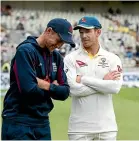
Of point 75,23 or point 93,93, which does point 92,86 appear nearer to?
point 93,93

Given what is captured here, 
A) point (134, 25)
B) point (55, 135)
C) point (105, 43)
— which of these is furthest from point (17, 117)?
point (134, 25)

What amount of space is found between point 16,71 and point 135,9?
1253 inches

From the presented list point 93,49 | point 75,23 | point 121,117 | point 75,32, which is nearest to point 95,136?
point 93,49

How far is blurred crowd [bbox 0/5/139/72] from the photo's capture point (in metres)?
22.9

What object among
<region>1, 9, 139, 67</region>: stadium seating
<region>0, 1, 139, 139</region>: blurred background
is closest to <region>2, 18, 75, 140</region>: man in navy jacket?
<region>0, 1, 139, 139</region>: blurred background

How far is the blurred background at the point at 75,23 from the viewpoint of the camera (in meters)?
20.2

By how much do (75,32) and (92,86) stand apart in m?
20.9

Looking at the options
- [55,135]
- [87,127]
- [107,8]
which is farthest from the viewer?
[107,8]

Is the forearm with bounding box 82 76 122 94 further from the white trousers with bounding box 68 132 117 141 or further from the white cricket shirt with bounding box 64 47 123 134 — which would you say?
the white trousers with bounding box 68 132 117 141

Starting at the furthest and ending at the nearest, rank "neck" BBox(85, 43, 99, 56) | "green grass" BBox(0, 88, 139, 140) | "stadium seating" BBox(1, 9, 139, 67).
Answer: "stadium seating" BBox(1, 9, 139, 67) < "green grass" BBox(0, 88, 139, 140) < "neck" BBox(85, 43, 99, 56)

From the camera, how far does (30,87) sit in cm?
355

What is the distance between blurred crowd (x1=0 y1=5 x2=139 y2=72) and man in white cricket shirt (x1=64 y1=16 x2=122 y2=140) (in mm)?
14258

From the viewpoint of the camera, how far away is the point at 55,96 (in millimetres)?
3777

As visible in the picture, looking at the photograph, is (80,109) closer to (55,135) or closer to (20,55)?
(20,55)
